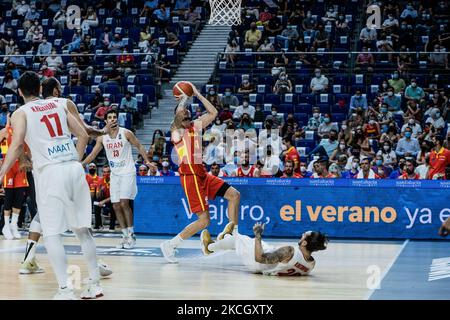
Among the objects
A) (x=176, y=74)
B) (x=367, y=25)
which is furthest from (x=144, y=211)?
(x=367, y=25)

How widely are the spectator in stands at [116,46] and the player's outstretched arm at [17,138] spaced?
18.5 m

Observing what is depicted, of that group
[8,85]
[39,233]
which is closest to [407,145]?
[39,233]

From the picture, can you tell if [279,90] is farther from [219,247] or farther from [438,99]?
[219,247]

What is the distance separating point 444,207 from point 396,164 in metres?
2.94

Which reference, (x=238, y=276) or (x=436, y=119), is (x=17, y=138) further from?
(x=436, y=119)

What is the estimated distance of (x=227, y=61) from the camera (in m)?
25.1

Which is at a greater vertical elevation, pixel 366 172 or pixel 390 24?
Result: pixel 390 24

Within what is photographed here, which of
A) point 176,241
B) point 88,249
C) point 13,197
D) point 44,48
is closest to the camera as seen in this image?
point 88,249

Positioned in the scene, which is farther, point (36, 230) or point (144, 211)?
point (144, 211)

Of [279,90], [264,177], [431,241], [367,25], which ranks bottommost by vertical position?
[431,241]

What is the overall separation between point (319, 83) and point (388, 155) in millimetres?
4701

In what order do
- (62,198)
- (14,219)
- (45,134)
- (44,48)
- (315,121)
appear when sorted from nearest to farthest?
(62,198) < (45,134) < (14,219) < (315,121) < (44,48)

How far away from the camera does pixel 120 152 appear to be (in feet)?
47.6

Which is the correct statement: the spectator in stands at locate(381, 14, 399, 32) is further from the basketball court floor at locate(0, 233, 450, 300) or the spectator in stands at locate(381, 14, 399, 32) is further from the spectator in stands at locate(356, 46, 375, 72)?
the basketball court floor at locate(0, 233, 450, 300)
